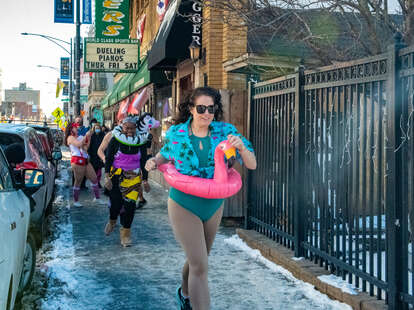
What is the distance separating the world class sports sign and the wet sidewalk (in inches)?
447

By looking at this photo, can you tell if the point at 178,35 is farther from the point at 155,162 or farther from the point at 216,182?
the point at 216,182

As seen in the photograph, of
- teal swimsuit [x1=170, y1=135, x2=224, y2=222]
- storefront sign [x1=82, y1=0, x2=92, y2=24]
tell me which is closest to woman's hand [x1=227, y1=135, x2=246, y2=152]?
→ teal swimsuit [x1=170, y1=135, x2=224, y2=222]

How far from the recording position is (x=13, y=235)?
354 cm

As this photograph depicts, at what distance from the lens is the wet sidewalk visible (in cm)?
498

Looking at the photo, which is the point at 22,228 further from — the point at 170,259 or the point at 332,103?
the point at 332,103

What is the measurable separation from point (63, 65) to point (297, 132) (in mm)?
52439

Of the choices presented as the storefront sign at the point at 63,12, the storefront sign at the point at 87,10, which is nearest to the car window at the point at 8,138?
the storefront sign at the point at 63,12

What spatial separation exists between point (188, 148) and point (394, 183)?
68.4 inches

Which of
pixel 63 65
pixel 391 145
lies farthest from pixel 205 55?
pixel 63 65

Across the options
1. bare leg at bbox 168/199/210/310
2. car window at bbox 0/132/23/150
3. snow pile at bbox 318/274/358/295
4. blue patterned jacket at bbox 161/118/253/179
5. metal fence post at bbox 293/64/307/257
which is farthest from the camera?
car window at bbox 0/132/23/150

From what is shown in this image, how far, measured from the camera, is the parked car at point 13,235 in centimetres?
309

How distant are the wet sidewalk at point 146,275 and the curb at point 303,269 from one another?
85 mm

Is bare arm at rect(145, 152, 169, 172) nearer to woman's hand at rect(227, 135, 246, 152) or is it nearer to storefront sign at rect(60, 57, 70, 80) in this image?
woman's hand at rect(227, 135, 246, 152)

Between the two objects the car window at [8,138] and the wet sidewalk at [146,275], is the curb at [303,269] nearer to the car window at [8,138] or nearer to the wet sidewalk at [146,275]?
the wet sidewalk at [146,275]
